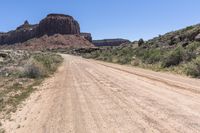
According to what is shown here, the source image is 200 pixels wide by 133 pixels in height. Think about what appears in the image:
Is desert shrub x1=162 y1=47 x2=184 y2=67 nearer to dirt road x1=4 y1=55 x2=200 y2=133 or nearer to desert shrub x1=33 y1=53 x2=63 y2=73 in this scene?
desert shrub x1=33 y1=53 x2=63 y2=73

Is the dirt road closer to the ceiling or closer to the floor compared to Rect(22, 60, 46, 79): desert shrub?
closer to the ceiling

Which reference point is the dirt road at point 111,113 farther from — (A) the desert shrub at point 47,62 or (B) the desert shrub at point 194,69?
(A) the desert shrub at point 47,62

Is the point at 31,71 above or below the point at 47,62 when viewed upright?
above

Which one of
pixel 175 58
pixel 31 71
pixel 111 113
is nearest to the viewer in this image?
pixel 111 113

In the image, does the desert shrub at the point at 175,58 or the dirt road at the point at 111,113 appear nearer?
the dirt road at the point at 111,113

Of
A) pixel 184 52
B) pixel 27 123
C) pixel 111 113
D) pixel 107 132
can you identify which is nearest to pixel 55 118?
pixel 27 123

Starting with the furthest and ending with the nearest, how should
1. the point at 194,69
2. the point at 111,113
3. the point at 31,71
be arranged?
the point at 31,71
the point at 194,69
the point at 111,113

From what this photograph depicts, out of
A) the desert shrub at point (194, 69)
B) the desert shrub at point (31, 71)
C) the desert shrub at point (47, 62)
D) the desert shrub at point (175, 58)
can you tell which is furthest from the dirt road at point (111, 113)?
the desert shrub at point (175, 58)

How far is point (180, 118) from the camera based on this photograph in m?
8.91

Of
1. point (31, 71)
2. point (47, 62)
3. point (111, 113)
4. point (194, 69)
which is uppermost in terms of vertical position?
point (111, 113)

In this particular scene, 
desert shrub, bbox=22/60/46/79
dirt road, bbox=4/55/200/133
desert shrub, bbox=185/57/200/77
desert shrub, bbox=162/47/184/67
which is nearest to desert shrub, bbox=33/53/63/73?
desert shrub, bbox=22/60/46/79

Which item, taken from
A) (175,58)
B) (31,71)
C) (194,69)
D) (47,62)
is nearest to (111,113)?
(194,69)

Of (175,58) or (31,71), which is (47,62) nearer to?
(31,71)

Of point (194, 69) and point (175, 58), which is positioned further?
point (175, 58)
